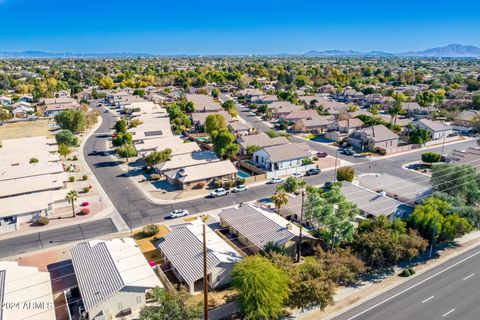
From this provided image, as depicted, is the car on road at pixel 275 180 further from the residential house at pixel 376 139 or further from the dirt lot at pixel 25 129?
the dirt lot at pixel 25 129

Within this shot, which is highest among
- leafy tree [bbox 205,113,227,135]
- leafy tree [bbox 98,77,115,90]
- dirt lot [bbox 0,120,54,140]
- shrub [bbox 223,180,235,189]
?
leafy tree [bbox 98,77,115,90]

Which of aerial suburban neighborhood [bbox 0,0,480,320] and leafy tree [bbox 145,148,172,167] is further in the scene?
leafy tree [bbox 145,148,172,167]

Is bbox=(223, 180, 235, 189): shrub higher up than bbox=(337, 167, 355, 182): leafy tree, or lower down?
lower down

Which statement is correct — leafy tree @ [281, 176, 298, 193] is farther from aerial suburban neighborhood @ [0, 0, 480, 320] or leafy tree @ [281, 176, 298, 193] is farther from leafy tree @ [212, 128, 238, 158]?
leafy tree @ [212, 128, 238, 158]

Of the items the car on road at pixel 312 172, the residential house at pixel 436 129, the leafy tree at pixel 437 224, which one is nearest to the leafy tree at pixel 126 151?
the car on road at pixel 312 172

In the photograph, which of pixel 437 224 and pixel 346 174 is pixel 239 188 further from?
pixel 437 224

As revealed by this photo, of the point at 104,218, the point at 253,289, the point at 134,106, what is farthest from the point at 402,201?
the point at 134,106

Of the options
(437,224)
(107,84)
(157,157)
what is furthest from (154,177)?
(107,84)

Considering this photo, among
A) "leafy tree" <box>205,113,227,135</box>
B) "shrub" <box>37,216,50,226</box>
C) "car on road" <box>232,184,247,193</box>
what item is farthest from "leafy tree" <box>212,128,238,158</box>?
"shrub" <box>37,216,50,226</box>
